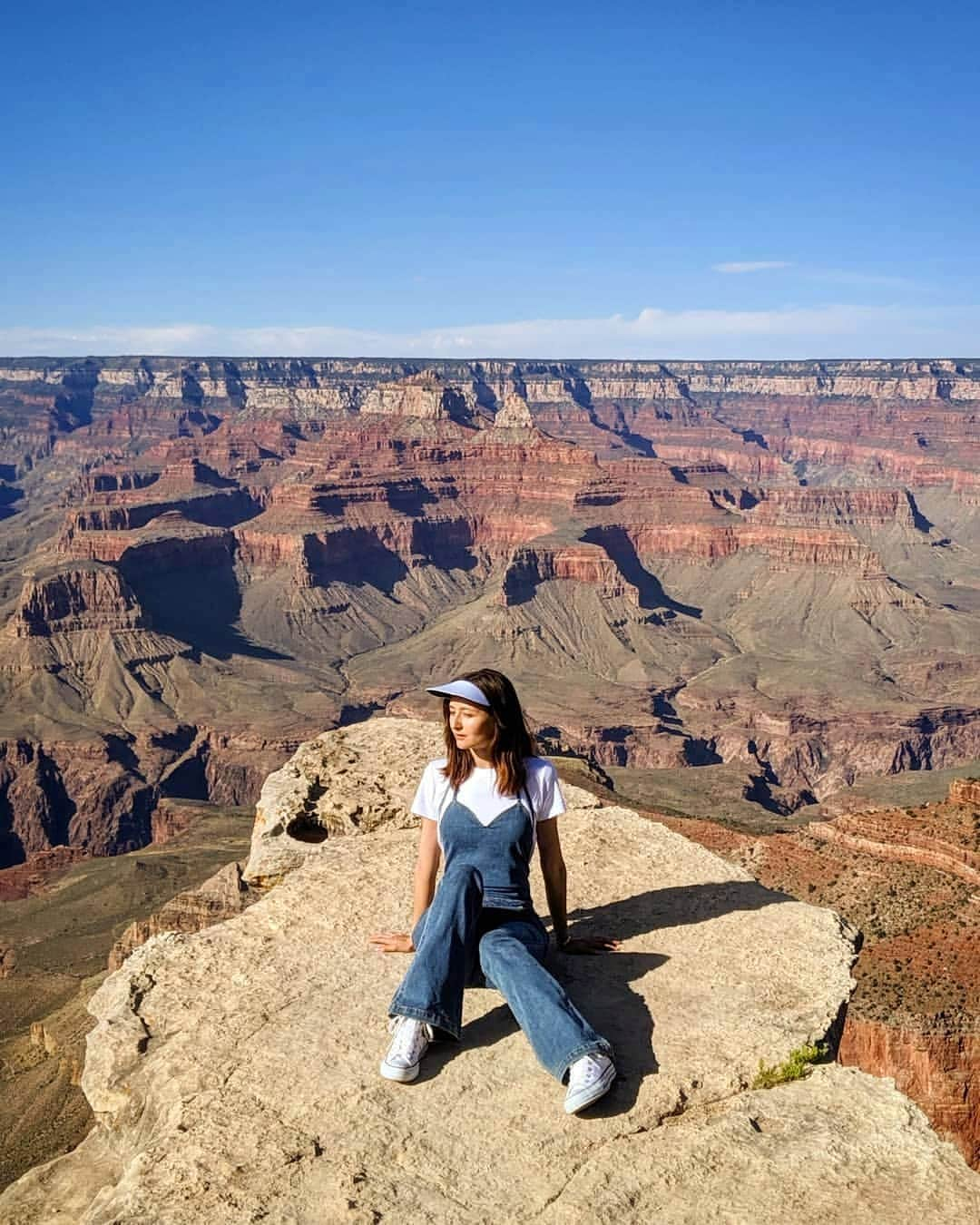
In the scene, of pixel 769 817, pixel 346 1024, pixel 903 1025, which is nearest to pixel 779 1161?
pixel 346 1024

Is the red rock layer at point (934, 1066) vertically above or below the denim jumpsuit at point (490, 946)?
below

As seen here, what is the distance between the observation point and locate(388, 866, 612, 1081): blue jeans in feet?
24.3

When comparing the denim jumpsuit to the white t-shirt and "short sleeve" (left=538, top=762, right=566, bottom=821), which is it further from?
"short sleeve" (left=538, top=762, right=566, bottom=821)

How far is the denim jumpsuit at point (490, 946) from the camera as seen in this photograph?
753 centimetres

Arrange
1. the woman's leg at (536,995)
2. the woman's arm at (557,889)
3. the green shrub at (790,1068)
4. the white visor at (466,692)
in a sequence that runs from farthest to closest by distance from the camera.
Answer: the woman's arm at (557,889) → the white visor at (466,692) → the green shrub at (790,1068) → the woman's leg at (536,995)

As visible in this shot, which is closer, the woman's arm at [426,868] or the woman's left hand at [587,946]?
the woman's arm at [426,868]

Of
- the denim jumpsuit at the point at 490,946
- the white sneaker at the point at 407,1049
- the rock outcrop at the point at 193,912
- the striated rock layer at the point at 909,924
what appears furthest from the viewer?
the rock outcrop at the point at 193,912

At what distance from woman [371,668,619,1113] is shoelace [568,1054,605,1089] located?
0.54 metres

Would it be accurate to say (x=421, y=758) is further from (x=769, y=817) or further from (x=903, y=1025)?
(x=769, y=817)

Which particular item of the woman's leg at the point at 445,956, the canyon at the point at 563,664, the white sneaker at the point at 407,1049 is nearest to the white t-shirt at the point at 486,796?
the woman's leg at the point at 445,956

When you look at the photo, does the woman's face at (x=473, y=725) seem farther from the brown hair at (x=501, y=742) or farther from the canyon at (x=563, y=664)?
the canyon at (x=563, y=664)

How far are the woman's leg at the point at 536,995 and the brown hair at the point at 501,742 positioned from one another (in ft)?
3.94

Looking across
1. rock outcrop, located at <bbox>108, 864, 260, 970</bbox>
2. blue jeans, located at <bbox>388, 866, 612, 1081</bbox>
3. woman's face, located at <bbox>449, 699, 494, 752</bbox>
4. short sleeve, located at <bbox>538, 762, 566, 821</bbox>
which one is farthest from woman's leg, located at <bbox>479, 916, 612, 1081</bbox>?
rock outcrop, located at <bbox>108, 864, 260, 970</bbox>

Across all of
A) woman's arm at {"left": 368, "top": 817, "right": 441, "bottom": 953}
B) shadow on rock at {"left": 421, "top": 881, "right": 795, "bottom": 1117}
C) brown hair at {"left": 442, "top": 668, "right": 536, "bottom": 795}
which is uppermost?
brown hair at {"left": 442, "top": 668, "right": 536, "bottom": 795}
